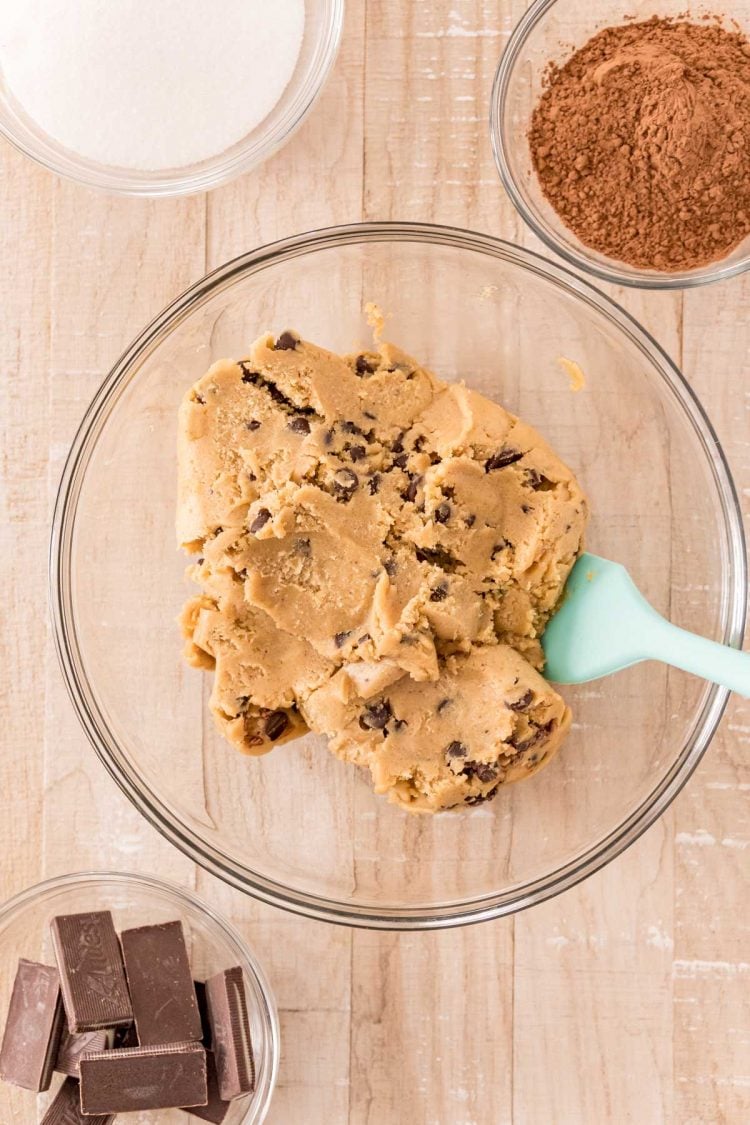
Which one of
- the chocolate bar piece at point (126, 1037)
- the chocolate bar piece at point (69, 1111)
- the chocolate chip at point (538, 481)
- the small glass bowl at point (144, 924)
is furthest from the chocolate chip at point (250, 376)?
the chocolate bar piece at point (69, 1111)

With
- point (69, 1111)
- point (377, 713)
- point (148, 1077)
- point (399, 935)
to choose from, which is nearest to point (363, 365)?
point (377, 713)

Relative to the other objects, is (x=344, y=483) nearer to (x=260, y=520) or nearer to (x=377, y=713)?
(x=260, y=520)

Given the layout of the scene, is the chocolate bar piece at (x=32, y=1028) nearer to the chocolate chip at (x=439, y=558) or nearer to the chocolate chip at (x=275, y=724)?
the chocolate chip at (x=275, y=724)

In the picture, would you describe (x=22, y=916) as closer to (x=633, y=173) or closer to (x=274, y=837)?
(x=274, y=837)

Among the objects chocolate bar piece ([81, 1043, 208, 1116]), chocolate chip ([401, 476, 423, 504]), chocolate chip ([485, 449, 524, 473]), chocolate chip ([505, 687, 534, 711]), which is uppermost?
chocolate chip ([485, 449, 524, 473])

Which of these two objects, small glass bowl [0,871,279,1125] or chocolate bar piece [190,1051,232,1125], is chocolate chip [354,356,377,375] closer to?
small glass bowl [0,871,279,1125]

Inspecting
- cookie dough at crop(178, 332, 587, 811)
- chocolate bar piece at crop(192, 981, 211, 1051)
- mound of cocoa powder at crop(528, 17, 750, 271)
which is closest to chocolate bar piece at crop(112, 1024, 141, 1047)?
chocolate bar piece at crop(192, 981, 211, 1051)
